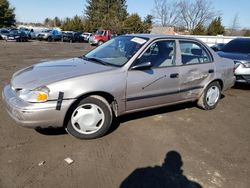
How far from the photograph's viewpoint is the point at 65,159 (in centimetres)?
348

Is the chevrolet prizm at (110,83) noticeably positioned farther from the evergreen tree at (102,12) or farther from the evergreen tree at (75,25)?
the evergreen tree at (75,25)

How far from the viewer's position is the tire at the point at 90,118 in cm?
391

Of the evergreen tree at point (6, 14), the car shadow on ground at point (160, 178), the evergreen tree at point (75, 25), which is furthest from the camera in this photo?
the evergreen tree at point (75, 25)

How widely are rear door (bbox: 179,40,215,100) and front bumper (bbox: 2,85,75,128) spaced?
89.1 inches

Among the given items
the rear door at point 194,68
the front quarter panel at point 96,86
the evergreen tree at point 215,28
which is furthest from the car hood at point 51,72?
the evergreen tree at point 215,28

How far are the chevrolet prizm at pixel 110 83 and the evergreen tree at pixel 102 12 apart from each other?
164 feet

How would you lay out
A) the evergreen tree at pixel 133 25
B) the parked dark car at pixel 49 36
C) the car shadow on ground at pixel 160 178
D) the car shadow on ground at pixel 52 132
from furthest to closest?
the evergreen tree at pixel 133 25 < the parked dark car at pixel 49 36 < the car shadow on ground at pixel 52 132 < the car shadow on ground at pixel 160 178

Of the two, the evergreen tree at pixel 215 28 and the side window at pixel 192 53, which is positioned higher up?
the evergreen tree at pixel 215 28

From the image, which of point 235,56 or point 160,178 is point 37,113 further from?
point 235,56

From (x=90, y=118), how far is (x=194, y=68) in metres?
2.30

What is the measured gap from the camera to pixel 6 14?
46.5 metres

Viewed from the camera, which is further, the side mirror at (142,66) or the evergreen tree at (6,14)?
the evergreen tree at (6,14)

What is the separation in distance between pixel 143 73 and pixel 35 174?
7.27 ft

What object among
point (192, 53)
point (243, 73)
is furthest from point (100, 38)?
point (192, 53)
